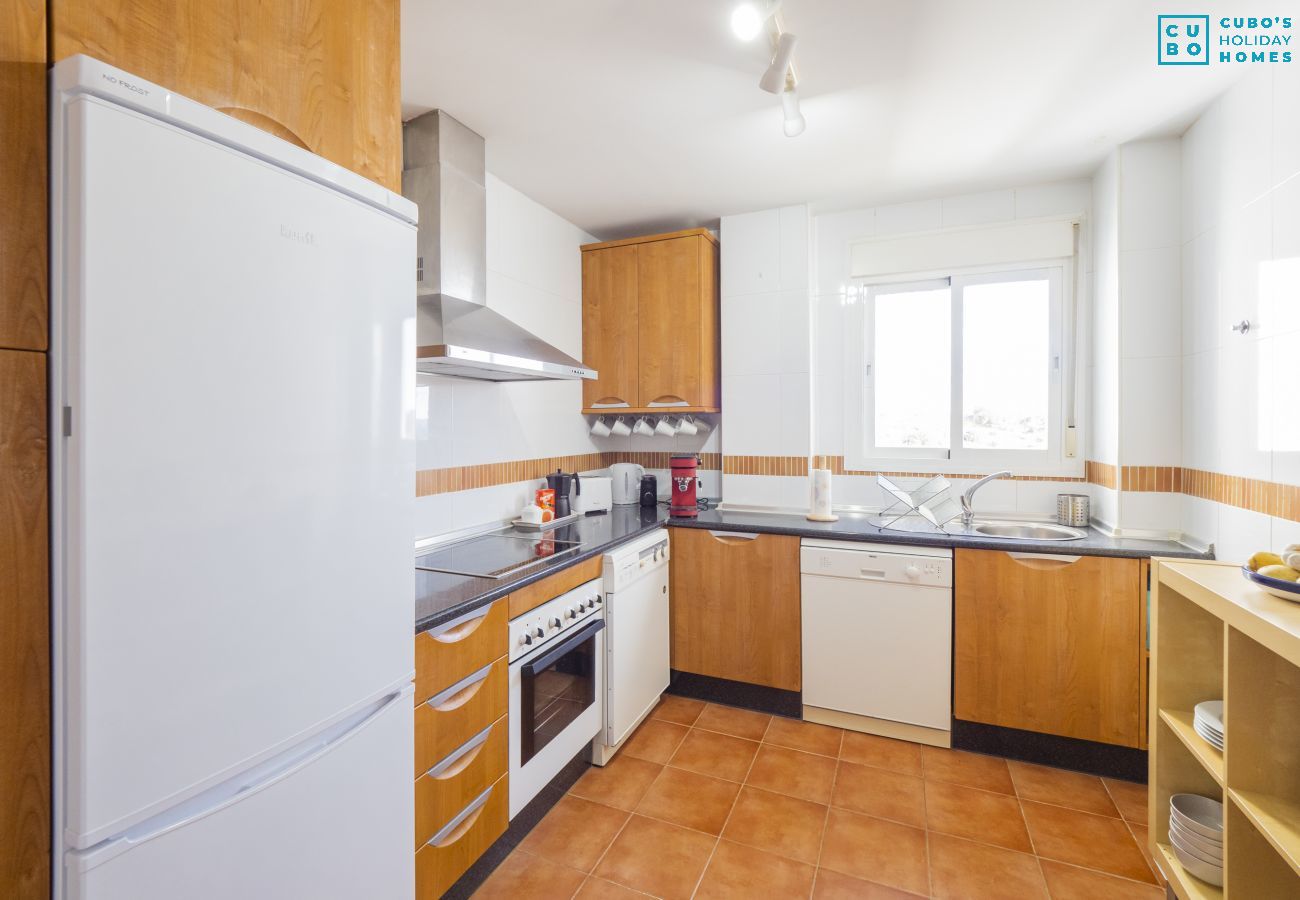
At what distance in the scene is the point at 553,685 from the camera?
1940 mm

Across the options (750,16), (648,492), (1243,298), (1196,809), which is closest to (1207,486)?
(1243,298)

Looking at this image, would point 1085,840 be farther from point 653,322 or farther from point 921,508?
point 653,322

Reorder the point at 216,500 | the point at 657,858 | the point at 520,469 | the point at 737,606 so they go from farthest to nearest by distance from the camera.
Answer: the point at 520,469
the point at 737,606
the point at 657,858
the point at 216,500

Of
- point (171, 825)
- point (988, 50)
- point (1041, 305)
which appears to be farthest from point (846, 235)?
point (171, 825)

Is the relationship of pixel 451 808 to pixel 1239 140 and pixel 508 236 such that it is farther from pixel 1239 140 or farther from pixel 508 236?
pixel 1239 140

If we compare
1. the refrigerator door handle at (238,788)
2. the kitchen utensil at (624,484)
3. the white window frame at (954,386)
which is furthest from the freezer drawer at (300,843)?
the white window frame at (954,386)

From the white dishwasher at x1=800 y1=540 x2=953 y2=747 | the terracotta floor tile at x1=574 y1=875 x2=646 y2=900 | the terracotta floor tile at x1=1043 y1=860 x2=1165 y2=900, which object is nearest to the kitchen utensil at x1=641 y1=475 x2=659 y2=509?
the white dishwasher at x1=800 y1=540 x2=953 y2=747

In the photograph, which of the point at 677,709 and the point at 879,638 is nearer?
the point at 879,638

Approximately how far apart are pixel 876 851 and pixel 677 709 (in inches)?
42.4

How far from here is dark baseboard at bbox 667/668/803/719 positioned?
267 centimetres

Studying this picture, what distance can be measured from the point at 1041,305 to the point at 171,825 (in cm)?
336

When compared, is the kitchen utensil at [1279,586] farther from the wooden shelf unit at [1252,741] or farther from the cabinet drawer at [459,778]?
the cabinet drawer at [459,778]

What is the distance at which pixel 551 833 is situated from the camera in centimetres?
192

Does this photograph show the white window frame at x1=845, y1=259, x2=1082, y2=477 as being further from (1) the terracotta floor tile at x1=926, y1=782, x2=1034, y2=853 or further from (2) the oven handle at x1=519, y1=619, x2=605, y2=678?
(2) the oven handle at x1=519, y1=619, x2=605, y2=678
